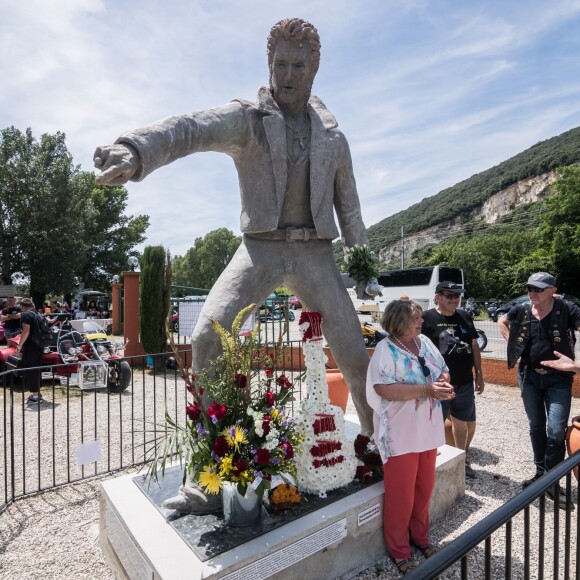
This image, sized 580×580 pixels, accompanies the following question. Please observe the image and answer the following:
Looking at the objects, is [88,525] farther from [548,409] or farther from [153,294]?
[153,294]

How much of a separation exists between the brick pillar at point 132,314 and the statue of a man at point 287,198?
8.33 metres

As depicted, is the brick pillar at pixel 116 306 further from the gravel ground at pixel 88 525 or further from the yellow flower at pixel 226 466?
the yellow flower at pixel 226 466

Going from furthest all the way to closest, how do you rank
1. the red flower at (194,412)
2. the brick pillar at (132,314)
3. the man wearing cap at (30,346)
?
1. the brick pillar at (132,314)
2. the man wearing cap at (30,346)
3. the red flower at (194,412)

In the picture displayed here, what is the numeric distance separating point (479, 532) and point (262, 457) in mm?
1153

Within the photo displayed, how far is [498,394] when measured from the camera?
7227 mm

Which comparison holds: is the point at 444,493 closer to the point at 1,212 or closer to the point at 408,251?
the point at 1,212

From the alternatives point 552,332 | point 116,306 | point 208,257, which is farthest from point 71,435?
point 208,257

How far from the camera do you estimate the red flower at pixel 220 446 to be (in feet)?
7.04

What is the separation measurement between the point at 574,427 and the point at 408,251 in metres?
80.4

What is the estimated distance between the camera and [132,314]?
1044 centimetres

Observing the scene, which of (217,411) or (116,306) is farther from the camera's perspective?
(116,306)

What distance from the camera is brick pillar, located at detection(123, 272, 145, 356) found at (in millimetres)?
10406

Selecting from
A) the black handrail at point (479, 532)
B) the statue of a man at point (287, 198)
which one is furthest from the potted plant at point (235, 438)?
the black handrail at point (479, 532)

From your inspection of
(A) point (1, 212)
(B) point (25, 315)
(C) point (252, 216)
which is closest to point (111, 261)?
(A) point (1, 212)
